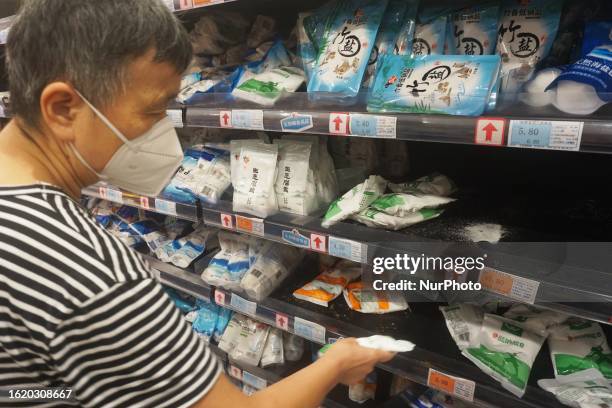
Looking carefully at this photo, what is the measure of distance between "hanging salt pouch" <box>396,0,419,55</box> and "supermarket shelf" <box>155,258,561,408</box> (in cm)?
83

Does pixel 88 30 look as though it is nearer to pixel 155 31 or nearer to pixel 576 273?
pixel 155 31

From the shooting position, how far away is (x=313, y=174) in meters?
1.37

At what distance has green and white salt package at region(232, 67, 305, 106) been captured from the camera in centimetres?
127

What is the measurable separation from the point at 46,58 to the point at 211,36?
3.78ft

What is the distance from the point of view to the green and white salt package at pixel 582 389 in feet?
2.93

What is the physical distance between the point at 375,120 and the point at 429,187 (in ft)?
1.23

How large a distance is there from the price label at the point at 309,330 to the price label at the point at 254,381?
1.32 feet

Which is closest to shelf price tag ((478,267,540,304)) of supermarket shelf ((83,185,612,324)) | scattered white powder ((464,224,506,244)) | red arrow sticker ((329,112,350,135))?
supermarket shelf ((83,185,612,324))

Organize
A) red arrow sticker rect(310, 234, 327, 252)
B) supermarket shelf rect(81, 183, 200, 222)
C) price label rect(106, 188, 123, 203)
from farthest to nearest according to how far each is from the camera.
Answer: price label rect(106, 188, 123, 203) → supermarket shelf rect(81, 183, 200, 222) → red arrow sticker rect(310, 234, 327, 252)

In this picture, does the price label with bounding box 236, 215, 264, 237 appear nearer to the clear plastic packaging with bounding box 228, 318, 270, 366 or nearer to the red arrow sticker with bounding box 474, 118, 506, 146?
the clear plastic packaging with bounding box 228, 318, 270, 366

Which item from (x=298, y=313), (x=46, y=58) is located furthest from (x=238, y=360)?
(x=46, y=58)

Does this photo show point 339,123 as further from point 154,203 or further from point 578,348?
point 154,203

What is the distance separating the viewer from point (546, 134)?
2.55 feet

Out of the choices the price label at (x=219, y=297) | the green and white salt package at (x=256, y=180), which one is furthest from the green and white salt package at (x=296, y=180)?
the price label at (x=219, y=297)
